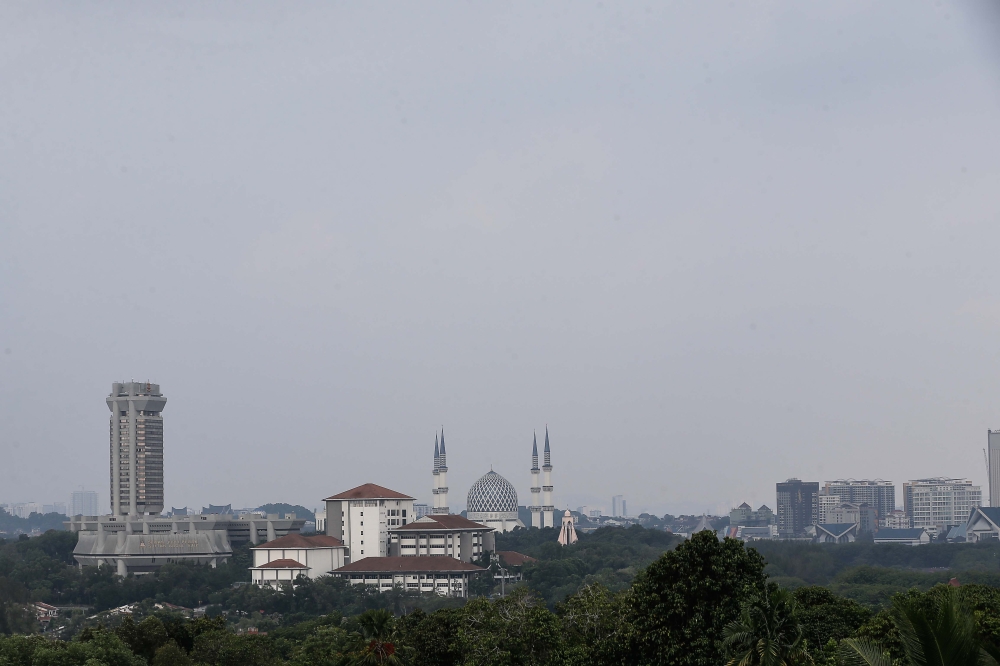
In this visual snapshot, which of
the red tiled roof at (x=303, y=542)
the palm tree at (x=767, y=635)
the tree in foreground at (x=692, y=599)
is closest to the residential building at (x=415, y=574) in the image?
the red tiled roof at (x=303, y=542)

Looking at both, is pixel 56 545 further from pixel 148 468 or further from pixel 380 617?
pixel 380 617

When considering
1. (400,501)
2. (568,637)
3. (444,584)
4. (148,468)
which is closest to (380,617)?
(568,637)

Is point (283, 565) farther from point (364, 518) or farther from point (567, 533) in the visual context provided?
point (567, 533)

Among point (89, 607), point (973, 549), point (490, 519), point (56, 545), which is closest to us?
point (89, 607)

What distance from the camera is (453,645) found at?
31.0 m

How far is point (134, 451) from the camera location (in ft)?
373

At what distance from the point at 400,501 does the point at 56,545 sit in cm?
3166

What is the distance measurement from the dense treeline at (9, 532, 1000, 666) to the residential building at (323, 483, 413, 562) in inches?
2500

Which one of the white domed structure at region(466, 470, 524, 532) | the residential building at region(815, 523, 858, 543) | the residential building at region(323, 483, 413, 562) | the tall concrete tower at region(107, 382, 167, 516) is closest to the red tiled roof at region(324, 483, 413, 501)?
the residential building at region(323, 483, 413, 562)

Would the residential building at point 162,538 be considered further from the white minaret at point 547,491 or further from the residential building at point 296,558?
the white minaret at point 547,491

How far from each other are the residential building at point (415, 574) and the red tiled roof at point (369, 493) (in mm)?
8943

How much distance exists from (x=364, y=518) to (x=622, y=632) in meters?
80.9

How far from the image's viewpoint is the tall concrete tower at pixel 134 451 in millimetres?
113688

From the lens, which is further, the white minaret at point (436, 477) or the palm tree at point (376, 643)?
the white minaret at point (436, 477)
